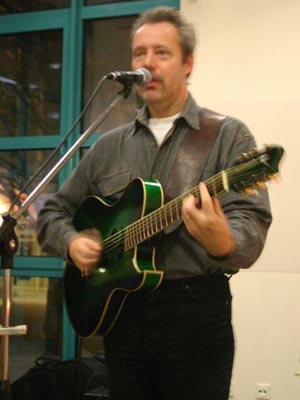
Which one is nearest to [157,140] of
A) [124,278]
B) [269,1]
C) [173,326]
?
[124,278]

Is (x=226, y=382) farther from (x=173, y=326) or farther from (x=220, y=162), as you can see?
(x=220, y=162)

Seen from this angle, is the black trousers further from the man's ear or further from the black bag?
the black bag

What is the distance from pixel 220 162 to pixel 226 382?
1.88ft

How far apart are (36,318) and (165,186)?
241cm

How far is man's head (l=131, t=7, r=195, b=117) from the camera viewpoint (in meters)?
1.64

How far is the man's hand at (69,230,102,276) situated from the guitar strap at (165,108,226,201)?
0.30 metres

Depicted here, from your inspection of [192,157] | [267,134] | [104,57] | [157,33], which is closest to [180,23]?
[157,33]

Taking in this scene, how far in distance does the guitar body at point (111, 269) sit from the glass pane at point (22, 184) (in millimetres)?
1831

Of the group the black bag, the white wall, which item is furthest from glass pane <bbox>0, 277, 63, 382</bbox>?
the white wall

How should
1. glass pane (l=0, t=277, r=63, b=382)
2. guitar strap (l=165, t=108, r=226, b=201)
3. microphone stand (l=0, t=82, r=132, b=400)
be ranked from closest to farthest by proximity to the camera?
guitar strap (l=165, t=108, r=226, b=201) → microphone stand (l=0, t=82, r=132, b=400) → glass pane (l=0, t=277, r=63, b=382)

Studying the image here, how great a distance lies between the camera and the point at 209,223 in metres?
1.24

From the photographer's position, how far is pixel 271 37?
295 cm

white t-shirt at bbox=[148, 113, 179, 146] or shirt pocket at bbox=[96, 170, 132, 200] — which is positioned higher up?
white t-shirt at bbox=[148, 113, 179, 146]

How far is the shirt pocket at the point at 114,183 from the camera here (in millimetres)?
1689
